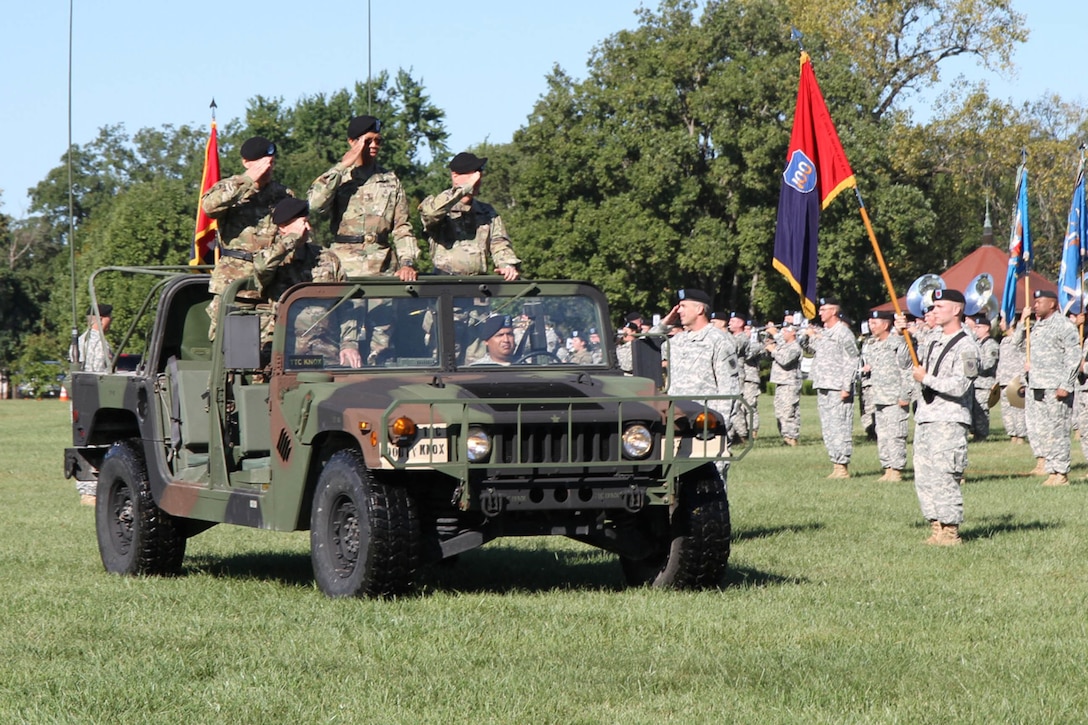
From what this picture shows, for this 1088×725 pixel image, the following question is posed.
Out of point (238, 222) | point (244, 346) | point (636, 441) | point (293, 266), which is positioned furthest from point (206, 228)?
point (636, 441)

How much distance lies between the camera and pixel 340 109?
77.1 metres

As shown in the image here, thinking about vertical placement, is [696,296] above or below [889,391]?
above

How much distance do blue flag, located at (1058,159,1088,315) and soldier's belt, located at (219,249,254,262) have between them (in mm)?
16049

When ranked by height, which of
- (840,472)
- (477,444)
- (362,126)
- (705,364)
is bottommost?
(840,472)

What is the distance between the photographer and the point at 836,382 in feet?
71.8

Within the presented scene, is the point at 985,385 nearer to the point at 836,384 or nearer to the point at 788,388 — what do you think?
the point at 788,388

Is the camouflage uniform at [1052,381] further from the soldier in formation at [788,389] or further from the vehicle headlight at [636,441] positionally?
the vehicle headlight at [636,441]

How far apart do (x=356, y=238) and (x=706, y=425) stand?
3.37 metres

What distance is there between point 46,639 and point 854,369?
1470 cm

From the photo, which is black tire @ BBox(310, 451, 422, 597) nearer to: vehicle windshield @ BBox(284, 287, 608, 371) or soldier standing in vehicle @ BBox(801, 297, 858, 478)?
vehicle windshield @ BBox(284, 287, 608, 371)

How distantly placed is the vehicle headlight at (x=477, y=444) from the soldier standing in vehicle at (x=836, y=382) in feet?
40.0

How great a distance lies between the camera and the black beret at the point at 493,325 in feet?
34.6

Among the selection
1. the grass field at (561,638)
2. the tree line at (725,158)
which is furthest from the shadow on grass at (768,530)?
the tree line at (725,158)

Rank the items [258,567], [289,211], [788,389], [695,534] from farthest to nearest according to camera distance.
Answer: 1. [788,389]
2. [258,567]
3. [289,211]
4. [695,534]
